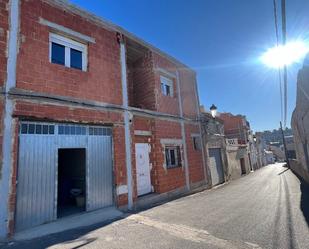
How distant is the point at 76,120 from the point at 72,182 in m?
3.58

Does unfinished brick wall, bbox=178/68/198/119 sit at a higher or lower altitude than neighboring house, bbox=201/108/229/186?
higher

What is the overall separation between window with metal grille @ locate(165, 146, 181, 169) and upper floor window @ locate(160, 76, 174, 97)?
299 centimetres

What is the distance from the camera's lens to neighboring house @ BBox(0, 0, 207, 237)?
5422 millimetres

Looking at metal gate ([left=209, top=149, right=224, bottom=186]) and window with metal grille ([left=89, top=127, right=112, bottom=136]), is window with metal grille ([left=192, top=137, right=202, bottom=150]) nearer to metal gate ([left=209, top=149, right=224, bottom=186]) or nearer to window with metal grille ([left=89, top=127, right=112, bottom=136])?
metal gate ([left=209, top=149, right=224, bottom=186])

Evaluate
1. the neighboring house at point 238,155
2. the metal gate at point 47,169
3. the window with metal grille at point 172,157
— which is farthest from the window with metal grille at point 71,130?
the neighboring house at point 238,155

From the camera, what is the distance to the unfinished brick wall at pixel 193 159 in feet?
38.7

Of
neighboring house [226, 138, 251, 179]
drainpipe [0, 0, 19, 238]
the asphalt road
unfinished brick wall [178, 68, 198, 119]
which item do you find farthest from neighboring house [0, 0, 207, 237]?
neighboring house [226, 138, 251, 179]

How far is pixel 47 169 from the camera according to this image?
19.1ft

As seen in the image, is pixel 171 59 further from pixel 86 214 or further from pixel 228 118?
pixel 228 118

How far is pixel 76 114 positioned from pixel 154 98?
4578 mm

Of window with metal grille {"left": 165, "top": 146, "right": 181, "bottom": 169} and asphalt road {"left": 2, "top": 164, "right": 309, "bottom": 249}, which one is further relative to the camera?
window with metal grille {"left": 165, "top": 146, "right": 181, "bottom": 169}

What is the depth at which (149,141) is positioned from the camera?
32.3ft

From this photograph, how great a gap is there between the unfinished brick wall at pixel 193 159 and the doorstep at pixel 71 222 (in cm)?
578

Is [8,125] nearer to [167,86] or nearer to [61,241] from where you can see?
[61,241]
